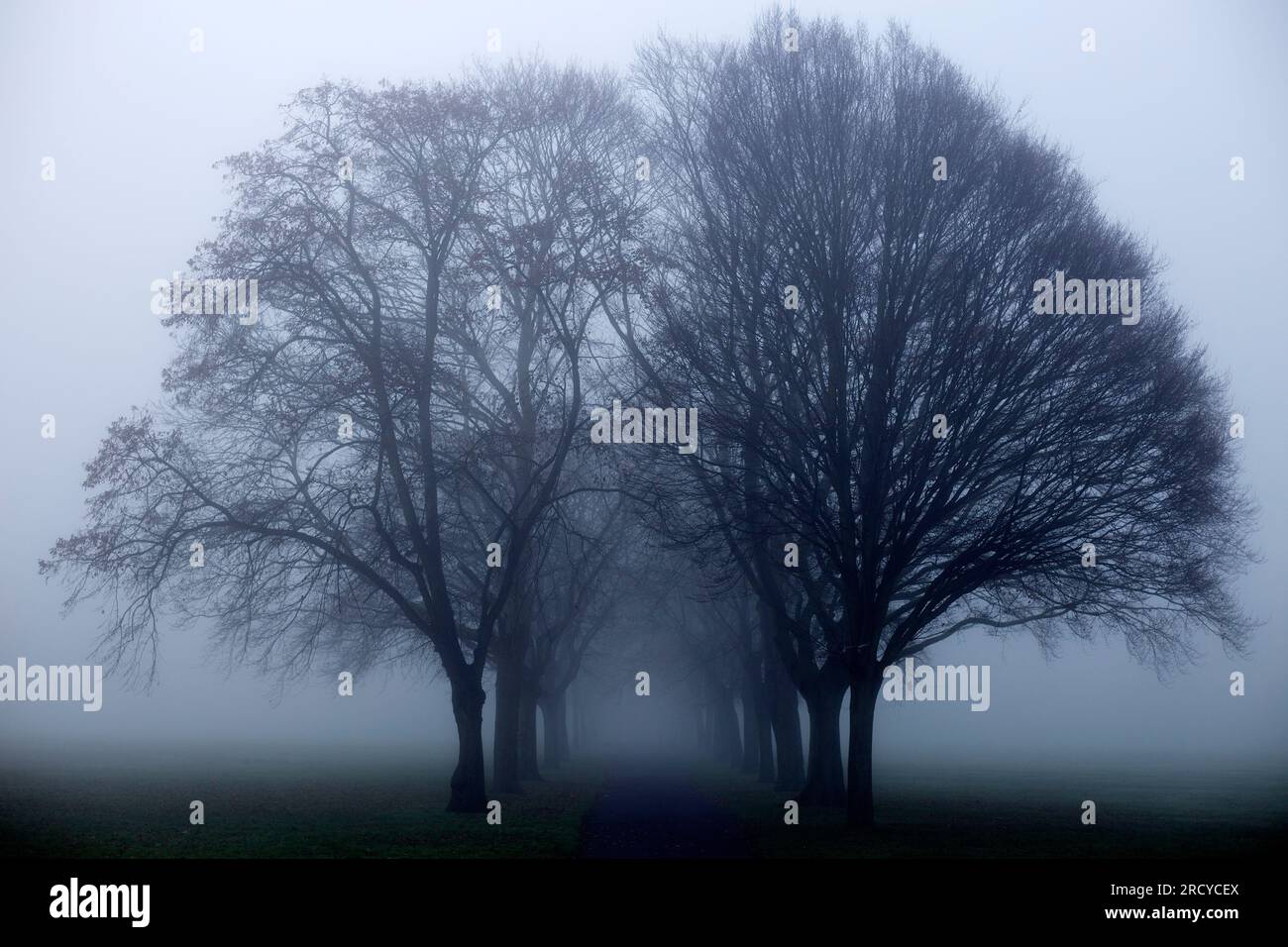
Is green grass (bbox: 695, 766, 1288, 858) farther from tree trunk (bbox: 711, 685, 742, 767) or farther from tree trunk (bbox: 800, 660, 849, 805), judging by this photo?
tree trunk (bbox: 711, 685, 742, 767)

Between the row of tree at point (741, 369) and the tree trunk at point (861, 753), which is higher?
the row of tree at point (741, 369)

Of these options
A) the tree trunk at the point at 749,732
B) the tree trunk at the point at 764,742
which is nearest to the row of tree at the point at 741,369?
the tree trunk at the point at 764,742

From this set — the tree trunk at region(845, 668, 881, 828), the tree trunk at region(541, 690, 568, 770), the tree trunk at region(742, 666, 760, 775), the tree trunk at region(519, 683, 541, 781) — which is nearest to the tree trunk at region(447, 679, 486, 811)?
the tree trunk at region(845, 668, 881, 828)

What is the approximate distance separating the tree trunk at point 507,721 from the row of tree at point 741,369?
6584 mm

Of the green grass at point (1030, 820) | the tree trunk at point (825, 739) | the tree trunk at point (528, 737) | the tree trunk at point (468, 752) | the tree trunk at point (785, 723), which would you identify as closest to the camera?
the green grass at point (1030, 820)

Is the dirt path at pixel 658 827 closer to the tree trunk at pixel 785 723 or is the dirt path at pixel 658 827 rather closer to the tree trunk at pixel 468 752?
the tree trunk at pixel 468 752

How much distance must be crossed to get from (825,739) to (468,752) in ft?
30.3

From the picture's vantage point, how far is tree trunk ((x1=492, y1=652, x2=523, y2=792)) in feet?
117

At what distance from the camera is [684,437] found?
26.7 metres

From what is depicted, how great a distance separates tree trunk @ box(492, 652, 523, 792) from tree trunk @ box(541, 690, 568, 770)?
13828 millimetres

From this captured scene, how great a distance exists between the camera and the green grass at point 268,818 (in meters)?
19.4

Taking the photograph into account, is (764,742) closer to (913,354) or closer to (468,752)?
(468,752)
